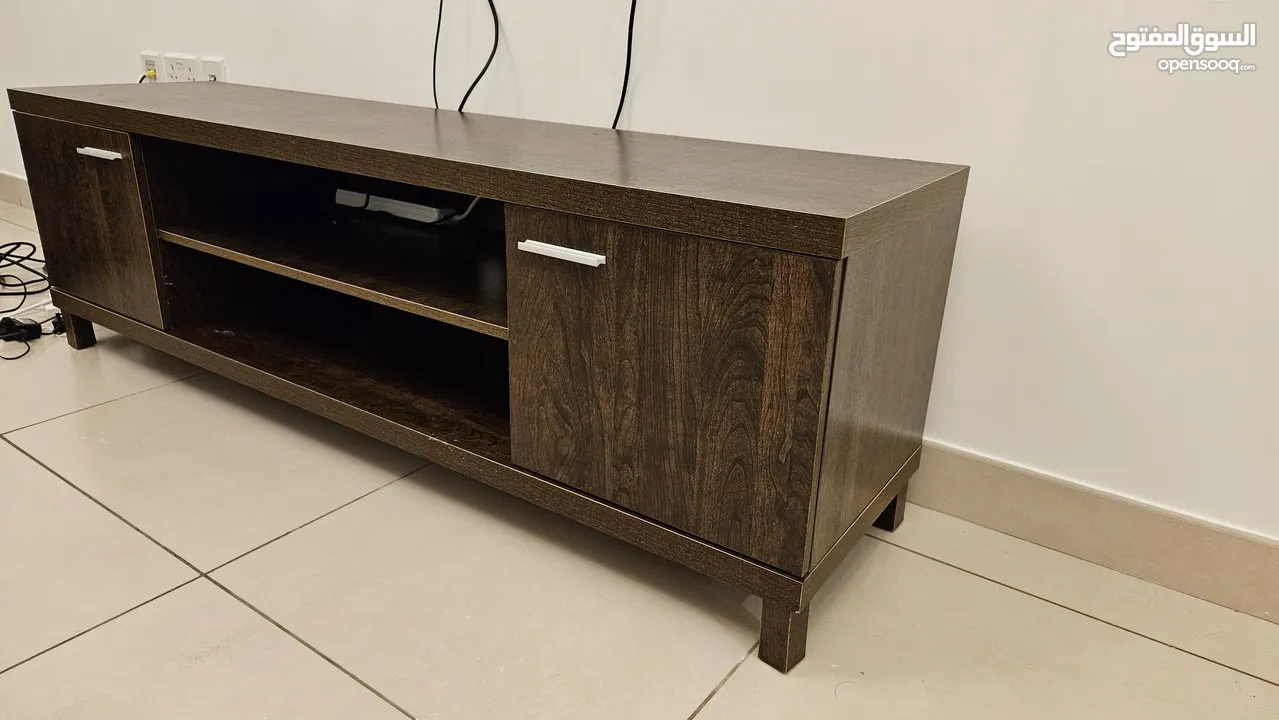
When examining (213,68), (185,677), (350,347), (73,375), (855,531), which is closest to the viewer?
(185,677)

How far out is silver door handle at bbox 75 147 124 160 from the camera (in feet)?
4.08

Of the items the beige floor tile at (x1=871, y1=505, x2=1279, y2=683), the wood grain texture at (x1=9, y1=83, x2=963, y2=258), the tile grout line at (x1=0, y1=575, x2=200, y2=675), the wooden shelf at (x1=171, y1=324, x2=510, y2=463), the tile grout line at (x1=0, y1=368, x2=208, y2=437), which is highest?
the wood grain texture at (x1=9, y1=83, x2=963, y2=258)

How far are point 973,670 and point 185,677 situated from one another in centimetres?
75

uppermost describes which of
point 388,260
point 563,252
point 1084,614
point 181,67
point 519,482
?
point 181,67

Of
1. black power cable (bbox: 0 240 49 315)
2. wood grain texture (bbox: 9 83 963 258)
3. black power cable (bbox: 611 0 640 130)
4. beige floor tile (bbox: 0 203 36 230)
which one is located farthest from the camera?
beige floor tile (bbox: 0 203 36 230)

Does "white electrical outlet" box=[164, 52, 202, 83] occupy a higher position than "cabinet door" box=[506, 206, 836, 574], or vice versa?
"white electrical outlet" box=[164, 52, 202, 83]

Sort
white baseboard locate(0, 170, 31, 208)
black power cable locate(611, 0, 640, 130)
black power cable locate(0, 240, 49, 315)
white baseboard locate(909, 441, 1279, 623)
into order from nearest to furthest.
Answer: white baseboard locate(909, 441, 1279, 623)
black power cable locate(611, 0, 640, 130)
black power cable locate(0, 240, 49, 315)
white baseboard locate(0, 170, 31, 208)

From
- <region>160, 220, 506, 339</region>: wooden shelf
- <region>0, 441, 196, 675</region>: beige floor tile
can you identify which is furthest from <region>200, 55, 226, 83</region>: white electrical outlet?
<region>0, 441, 196, 675</region>: beige floor tile

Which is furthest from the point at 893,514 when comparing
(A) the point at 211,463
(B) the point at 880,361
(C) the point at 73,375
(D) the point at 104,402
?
(C) the point at 73,375

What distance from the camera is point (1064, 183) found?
944mm

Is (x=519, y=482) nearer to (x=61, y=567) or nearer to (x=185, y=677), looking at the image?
(x=185, y=677)

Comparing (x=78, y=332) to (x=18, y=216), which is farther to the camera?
(x=18, y=216)

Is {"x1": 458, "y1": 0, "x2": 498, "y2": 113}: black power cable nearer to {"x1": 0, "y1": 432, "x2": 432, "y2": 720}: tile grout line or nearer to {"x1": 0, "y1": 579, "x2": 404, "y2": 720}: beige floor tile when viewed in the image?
{"x1": 0, "y1": 432, "x2": 432, "y2": 720}: tile grout line

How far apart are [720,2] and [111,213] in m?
0.95
